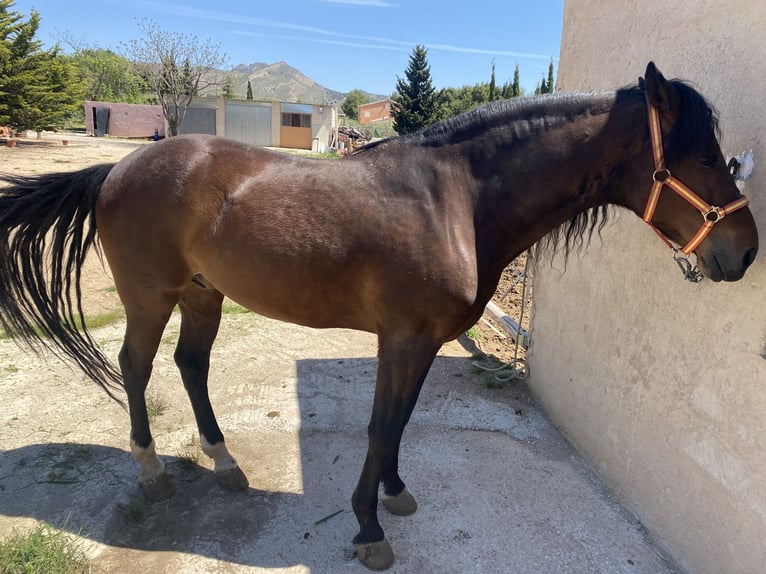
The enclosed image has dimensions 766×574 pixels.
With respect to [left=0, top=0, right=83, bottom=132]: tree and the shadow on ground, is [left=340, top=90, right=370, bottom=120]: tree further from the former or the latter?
the shadow on ground

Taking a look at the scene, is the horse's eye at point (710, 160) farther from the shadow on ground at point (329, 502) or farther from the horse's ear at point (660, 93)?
the shadow on ground at point (329, 502)

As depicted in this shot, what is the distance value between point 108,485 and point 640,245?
338 centimetres

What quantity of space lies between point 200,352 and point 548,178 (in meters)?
2.31

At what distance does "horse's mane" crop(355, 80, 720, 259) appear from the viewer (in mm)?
1947

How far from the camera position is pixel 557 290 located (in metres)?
3.83

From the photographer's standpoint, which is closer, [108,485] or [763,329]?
[763,329]

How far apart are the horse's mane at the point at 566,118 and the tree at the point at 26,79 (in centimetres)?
2719

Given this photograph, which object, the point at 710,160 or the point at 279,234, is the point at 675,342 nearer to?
the point at 710,160

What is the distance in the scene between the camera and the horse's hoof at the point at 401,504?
288 cm

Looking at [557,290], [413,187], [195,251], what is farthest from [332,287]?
[557,290]

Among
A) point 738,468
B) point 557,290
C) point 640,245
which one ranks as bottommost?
point 738,468

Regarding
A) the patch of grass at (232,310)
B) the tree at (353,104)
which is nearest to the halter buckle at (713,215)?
the patch of grass at (232,310)

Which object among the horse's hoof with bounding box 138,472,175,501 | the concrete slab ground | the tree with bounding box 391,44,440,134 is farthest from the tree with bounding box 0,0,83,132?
the horse's hoof with bounding box 138,472,175,501

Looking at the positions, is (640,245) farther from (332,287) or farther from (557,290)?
(332,287)
